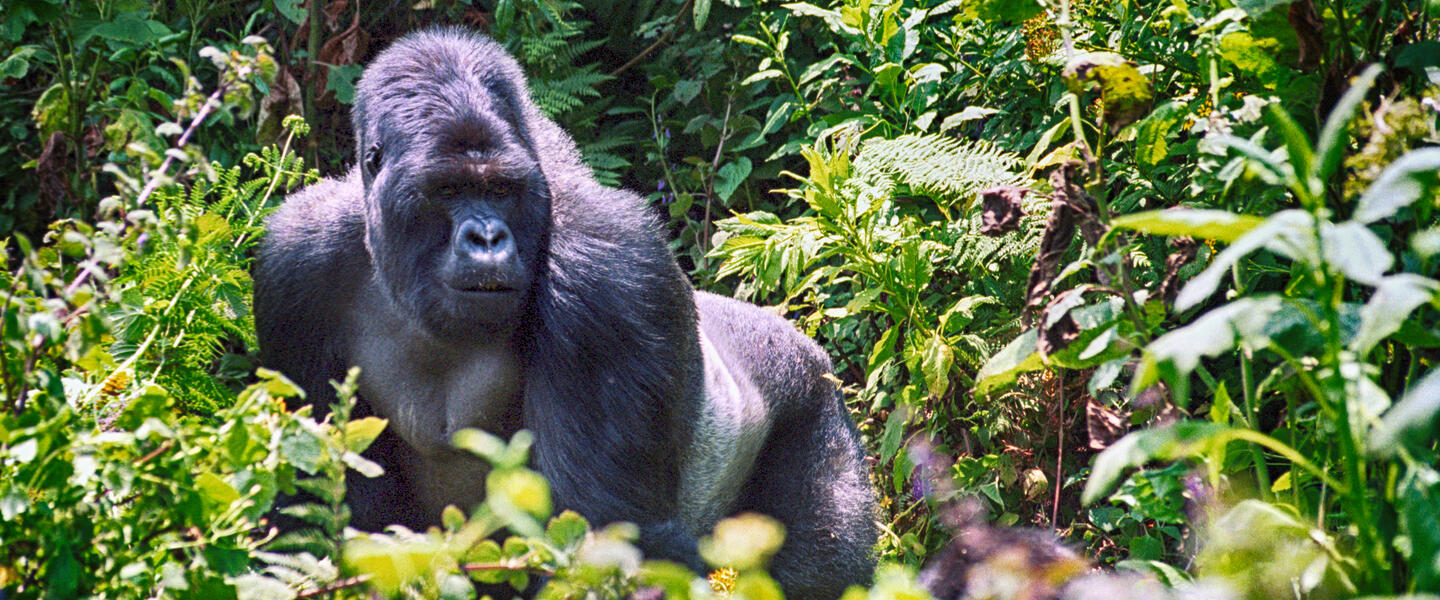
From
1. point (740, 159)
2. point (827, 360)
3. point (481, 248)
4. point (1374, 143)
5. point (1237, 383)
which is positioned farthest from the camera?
point (740, 159)

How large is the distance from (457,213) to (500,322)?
0.22m

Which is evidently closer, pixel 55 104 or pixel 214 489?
pixel 214 489

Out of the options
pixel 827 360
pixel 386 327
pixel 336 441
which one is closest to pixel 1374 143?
pixel 336 441

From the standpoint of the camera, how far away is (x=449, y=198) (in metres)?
2.42

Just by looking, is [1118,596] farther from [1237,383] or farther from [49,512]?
[1237,383]

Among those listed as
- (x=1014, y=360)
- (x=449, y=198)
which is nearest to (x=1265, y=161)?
(x=1014, y=360)

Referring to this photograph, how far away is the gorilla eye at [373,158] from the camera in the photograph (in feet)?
8.34

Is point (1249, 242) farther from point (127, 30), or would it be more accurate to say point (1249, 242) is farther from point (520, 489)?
point (127, 30)

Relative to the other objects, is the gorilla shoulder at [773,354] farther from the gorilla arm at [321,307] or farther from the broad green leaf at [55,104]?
the broad green leaf at [55,104]

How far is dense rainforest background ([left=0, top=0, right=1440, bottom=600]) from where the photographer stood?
41.1 inches

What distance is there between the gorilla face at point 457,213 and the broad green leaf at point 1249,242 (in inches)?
62.6

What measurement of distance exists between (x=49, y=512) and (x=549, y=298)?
1300mm

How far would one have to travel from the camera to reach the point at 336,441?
1.15 meters

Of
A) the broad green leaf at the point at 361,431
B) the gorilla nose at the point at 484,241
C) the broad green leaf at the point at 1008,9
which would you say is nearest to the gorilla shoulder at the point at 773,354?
the gorilla nose at the point at 484,241
